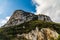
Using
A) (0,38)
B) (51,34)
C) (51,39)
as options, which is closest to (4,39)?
(0,38)

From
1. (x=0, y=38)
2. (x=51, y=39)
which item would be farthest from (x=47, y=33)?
(x=0, y=38)

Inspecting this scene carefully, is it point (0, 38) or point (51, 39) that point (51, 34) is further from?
point (0, 38)

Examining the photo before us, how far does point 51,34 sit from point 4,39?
305 feet

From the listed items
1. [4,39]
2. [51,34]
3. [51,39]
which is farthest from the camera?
[51,34]

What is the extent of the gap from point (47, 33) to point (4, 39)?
99928mm

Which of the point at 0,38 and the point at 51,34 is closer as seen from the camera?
the point at 0,38

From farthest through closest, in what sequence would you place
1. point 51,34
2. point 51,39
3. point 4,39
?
point 51,34, point 51,39, point 4,39

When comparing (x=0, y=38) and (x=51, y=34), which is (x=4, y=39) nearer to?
(x=0, y=38)

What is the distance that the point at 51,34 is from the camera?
188m

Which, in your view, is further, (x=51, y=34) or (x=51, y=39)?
(x=51, y=34)

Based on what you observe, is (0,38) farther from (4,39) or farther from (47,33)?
(47,33)

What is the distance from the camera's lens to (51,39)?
573 feet

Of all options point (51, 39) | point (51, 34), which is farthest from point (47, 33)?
point (51, 39)

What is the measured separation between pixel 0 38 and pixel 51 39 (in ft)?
257
